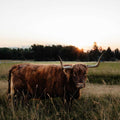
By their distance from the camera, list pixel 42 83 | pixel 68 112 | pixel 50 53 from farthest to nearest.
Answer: pixel 50 53 → pixel 42 83 → pixel 68 112

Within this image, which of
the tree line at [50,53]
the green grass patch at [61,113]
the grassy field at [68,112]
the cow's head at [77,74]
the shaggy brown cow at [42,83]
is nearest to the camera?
the green grass patch at [61,113]

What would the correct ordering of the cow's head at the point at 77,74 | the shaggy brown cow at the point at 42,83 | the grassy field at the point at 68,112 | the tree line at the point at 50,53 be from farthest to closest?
the tree line at the point at 50,53 → the shaggy brown cow at the point at 42,83 → the cow's head at the point at 77,74 → the grassy field at the point at 68,112

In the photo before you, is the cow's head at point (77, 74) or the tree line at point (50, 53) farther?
the tree line at point (50, 53)

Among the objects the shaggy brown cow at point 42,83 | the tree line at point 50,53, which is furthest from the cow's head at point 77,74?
the tree line at point 50,53

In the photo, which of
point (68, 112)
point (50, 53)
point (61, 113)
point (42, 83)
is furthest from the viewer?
point (50, 53)

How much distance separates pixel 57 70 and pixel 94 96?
245 cm

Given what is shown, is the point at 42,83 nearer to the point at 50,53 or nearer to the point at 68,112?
the point at 68,112

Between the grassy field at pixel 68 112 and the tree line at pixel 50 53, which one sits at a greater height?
the tree line at pixel 50 53

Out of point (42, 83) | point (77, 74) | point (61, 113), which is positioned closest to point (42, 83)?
point (42, 83)

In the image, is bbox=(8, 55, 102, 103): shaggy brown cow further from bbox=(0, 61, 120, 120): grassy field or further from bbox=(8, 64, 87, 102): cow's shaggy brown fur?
bbox=(0, 61, 120, 120): grassy field

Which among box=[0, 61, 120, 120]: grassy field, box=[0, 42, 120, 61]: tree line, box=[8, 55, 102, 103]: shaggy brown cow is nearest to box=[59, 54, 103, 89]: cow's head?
box=[8, 55, 102, 103]: shaggy brown cow

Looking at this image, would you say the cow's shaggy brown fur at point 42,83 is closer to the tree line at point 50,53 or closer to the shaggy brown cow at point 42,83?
the shaggy brown cow at point 42,83

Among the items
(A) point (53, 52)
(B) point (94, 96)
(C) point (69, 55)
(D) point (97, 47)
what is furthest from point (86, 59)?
(B) point (94, 96)

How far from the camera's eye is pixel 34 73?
5562 millimetres
